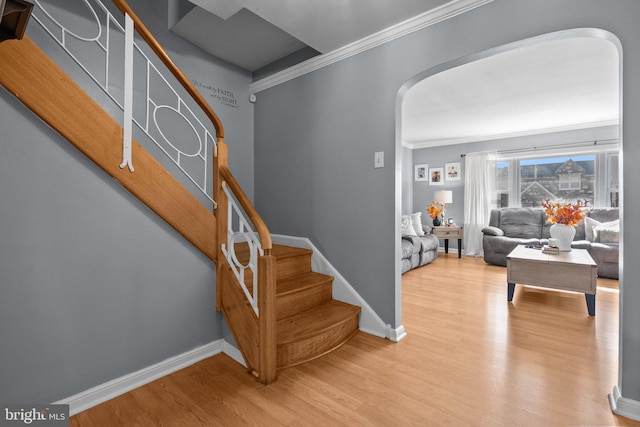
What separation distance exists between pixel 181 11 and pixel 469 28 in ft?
7.59

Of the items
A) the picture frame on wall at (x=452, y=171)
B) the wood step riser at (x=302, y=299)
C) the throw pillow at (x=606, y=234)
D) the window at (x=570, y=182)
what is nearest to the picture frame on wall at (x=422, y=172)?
the picture frame on wall at (x=452, y=171)

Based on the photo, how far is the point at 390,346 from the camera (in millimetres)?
2291

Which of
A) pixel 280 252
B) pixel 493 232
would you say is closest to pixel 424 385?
pixel 280 252

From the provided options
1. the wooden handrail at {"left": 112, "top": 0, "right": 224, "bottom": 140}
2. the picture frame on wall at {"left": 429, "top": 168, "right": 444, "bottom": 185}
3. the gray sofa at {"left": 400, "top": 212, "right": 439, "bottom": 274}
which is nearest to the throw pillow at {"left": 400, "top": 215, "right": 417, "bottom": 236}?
the gray sofa at {"left": 400, "top": 212, "right": 439, "bottom": 274}

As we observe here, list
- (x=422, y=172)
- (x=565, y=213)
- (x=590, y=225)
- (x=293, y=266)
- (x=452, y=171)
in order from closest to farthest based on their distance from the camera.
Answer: (x=293, y=266)
(x=565, y=213)
(x=590, y=225)
(x=452, y=171)
(x=422, y=172)

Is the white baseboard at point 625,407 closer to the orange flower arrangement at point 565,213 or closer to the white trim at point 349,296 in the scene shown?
the white trim at point 349,296

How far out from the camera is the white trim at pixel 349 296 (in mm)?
2432

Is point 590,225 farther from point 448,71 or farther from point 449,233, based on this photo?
point 448,71

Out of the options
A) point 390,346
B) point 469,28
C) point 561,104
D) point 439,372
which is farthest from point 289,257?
point 561,104

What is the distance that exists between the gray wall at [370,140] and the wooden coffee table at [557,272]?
1.81 m

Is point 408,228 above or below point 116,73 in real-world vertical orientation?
below

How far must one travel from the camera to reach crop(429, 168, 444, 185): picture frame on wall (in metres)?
6.76

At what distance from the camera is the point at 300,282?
2562 mm

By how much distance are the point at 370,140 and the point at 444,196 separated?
4381mm
